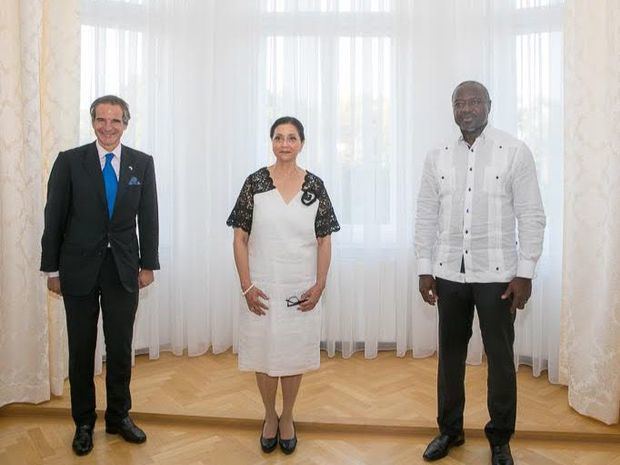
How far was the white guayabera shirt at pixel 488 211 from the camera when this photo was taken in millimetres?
2086

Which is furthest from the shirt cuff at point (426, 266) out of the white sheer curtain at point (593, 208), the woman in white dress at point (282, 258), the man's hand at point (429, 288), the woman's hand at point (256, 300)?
the white sheer curtain at point (593, 208)

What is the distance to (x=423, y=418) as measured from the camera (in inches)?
106

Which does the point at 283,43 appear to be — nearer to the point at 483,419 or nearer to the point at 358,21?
the point at 358,21

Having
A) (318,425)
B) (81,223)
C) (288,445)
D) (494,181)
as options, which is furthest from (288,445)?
(494,181)

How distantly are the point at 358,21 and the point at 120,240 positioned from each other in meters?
2.23

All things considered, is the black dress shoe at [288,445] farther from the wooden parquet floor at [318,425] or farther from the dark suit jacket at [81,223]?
the dark suit jacket at [81,223]

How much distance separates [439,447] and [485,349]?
525mm

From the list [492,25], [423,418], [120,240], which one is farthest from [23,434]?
[492,25]

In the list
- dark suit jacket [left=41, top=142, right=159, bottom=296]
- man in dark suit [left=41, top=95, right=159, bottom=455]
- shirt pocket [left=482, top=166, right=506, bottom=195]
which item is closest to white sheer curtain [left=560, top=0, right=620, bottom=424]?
shirt pocket [left=482, top=166, right=506, bottom=195]

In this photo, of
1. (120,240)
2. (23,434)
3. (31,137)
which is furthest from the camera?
(31,137)

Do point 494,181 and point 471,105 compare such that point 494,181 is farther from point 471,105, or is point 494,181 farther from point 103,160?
point 103,160

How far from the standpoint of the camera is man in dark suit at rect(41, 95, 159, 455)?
90.4 inches

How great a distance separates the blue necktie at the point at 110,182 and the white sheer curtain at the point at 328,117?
4.06 ft

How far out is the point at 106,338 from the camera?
243 centimetres
